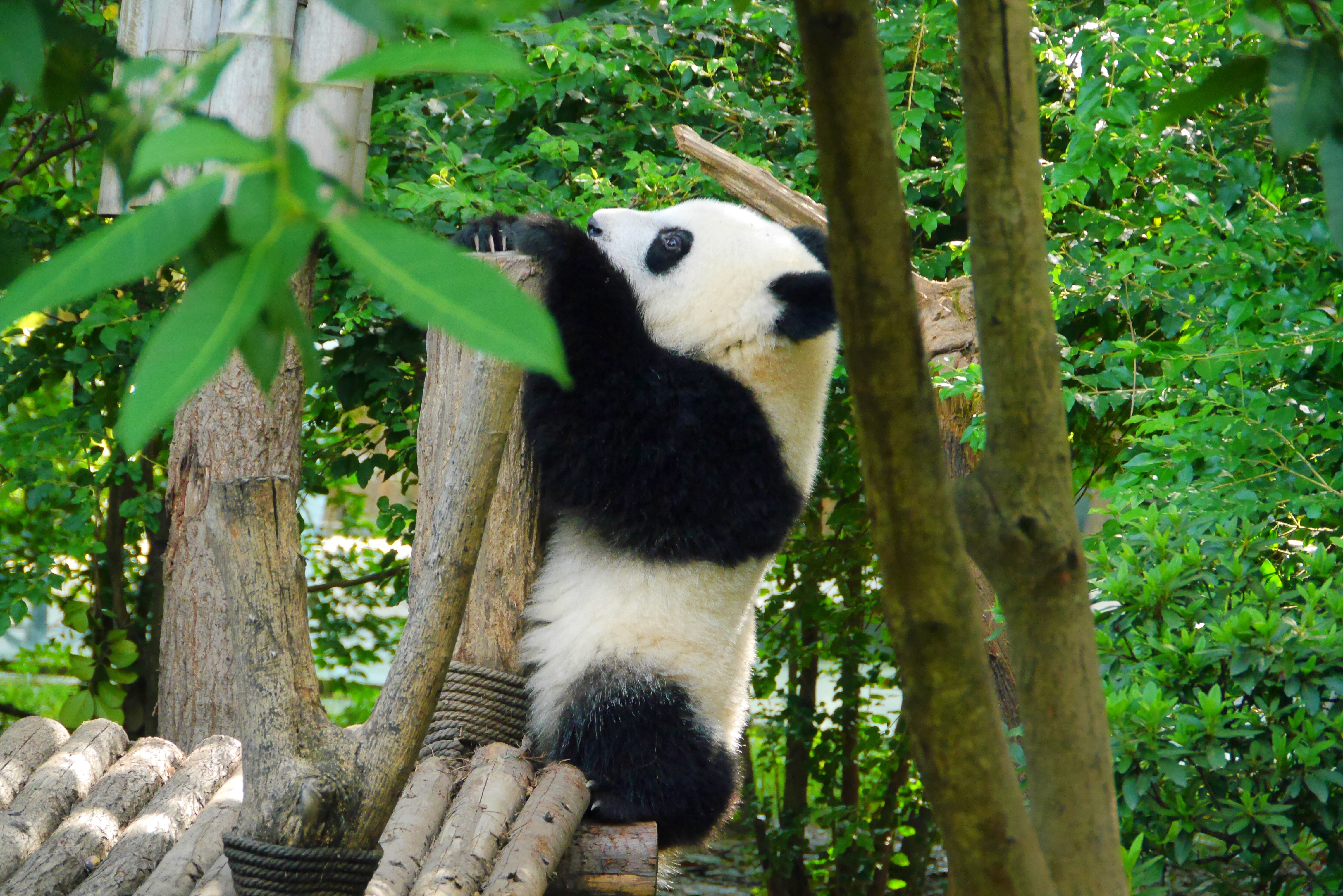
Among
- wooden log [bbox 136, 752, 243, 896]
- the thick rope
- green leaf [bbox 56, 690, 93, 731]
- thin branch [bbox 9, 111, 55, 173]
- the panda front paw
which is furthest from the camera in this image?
green leaf [bbox 56, 690, 93, 731]

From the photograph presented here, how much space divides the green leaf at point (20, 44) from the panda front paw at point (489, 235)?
75.0 inches

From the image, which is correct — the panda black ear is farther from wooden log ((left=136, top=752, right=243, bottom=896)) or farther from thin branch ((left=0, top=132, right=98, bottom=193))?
wooden log ((left=136, top=752, right=243, bottom=896))

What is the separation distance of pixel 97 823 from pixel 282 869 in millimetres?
589

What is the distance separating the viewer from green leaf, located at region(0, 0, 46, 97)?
49 centimetres

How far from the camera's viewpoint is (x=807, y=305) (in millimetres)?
2254

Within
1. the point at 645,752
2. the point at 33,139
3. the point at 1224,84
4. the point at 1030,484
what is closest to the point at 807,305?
the point at 645,752

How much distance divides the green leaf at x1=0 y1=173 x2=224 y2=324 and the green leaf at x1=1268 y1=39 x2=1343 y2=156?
0.61 metres

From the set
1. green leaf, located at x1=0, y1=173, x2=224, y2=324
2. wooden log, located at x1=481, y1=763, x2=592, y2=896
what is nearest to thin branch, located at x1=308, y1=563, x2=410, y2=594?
wooden log, located at x1=481, y1=763, x2=592, y2=896

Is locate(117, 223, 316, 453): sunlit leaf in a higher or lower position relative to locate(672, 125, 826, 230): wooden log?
lower

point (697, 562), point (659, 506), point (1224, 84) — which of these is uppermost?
point (1224, 84)

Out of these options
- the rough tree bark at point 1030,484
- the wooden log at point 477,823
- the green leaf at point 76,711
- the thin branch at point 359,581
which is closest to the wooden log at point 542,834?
the wooden log at point 477,823

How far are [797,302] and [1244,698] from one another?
110cm

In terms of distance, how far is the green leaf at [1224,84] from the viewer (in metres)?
0.73

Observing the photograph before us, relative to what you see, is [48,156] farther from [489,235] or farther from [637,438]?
[637,438]
